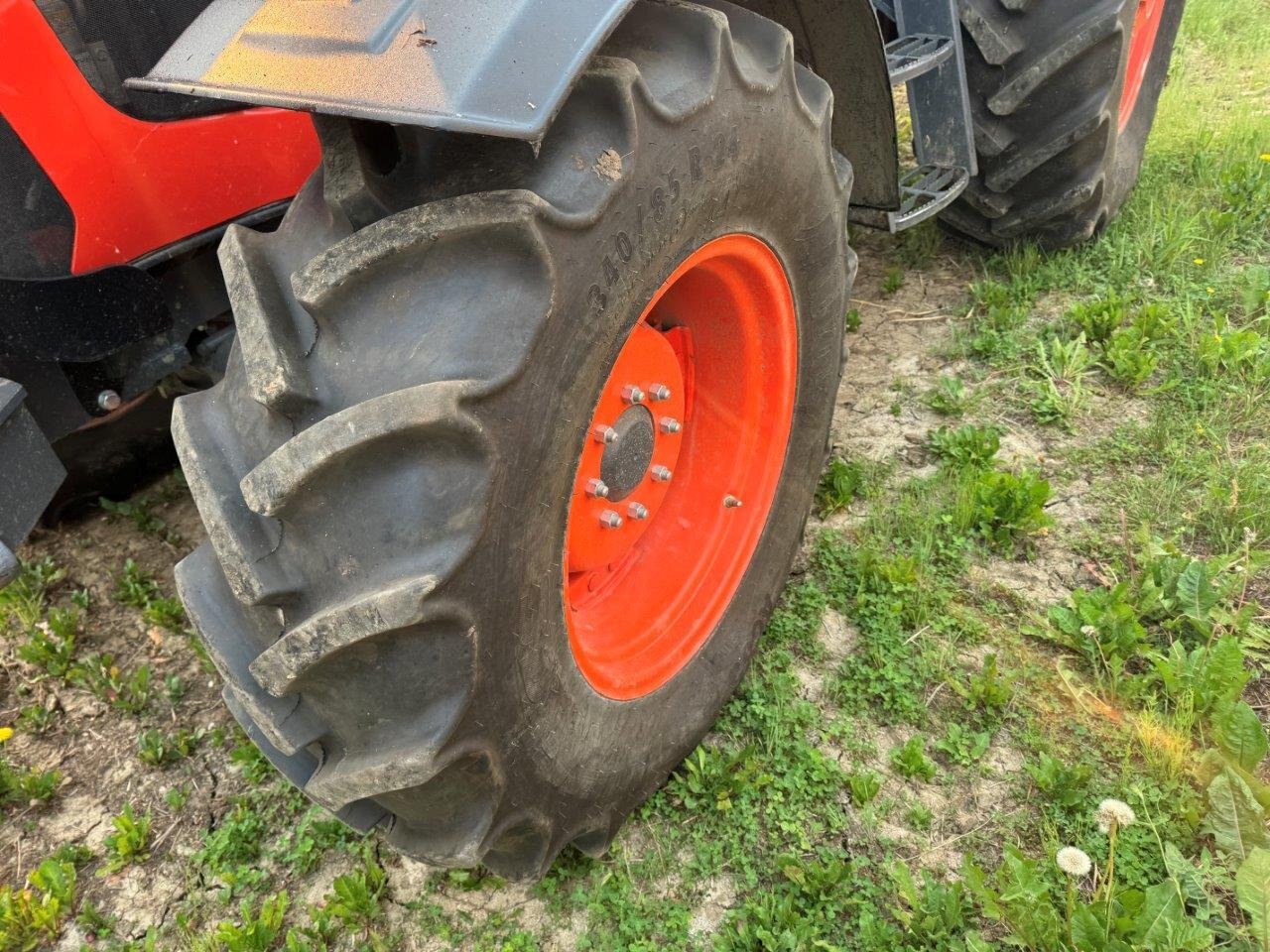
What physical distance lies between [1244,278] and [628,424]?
245 cm

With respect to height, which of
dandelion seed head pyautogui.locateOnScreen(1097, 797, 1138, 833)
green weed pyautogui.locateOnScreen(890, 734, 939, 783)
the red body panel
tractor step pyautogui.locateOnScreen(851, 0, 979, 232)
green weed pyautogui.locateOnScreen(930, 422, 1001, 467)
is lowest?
green weed pyautogui.locateOnScreen(930, 422, 1001, 467)

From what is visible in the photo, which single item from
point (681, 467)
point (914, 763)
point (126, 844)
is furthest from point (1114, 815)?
point (126, 844)

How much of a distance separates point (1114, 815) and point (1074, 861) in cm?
13

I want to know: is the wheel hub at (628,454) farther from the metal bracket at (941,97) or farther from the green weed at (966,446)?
the metal bracket at (941,97)

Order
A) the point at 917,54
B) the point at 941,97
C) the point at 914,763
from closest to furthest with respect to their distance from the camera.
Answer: the point at 914,763 → the point at 917,54 → the point at 941,97

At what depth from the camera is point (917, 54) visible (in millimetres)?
2387

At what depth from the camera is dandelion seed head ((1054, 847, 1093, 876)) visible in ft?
4.82

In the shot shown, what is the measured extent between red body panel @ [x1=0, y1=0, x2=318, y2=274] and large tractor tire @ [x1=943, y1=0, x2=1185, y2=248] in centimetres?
180

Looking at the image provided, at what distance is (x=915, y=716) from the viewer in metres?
1.94

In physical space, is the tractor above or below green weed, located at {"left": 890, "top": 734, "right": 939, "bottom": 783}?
above

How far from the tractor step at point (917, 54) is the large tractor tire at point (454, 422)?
0.84 meters

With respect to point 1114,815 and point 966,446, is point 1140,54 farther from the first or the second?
point 1114,815

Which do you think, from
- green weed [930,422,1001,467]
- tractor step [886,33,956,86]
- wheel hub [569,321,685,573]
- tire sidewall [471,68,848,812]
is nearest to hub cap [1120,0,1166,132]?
tractor step [886,33,956,86]

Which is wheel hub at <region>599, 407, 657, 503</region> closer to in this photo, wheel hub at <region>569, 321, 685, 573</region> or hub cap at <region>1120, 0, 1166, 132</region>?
wheel hub at <region>569, 321, 685, 573</region>
